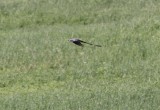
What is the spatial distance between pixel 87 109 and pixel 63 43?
479cm

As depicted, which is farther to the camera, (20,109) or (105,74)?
(105,74)

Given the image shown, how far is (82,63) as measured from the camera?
10.2 meters

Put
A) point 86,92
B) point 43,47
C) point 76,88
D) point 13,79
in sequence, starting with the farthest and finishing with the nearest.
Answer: point 43,47, point 13,79, point 76,88, point 86,92

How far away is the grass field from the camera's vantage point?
7.21 m

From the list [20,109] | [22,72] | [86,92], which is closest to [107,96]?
[86,92]

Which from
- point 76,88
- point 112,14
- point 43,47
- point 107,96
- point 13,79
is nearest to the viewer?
point 107,96

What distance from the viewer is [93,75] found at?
9617 mm

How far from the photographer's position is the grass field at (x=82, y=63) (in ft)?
23.6

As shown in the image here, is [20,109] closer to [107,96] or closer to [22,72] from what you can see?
[107,96]

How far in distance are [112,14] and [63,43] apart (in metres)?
4.40

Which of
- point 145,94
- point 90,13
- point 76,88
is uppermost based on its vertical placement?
point 145,94

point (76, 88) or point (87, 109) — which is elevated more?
point (87, 109)

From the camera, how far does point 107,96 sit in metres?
7.29

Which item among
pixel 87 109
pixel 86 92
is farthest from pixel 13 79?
pixel 87 109
